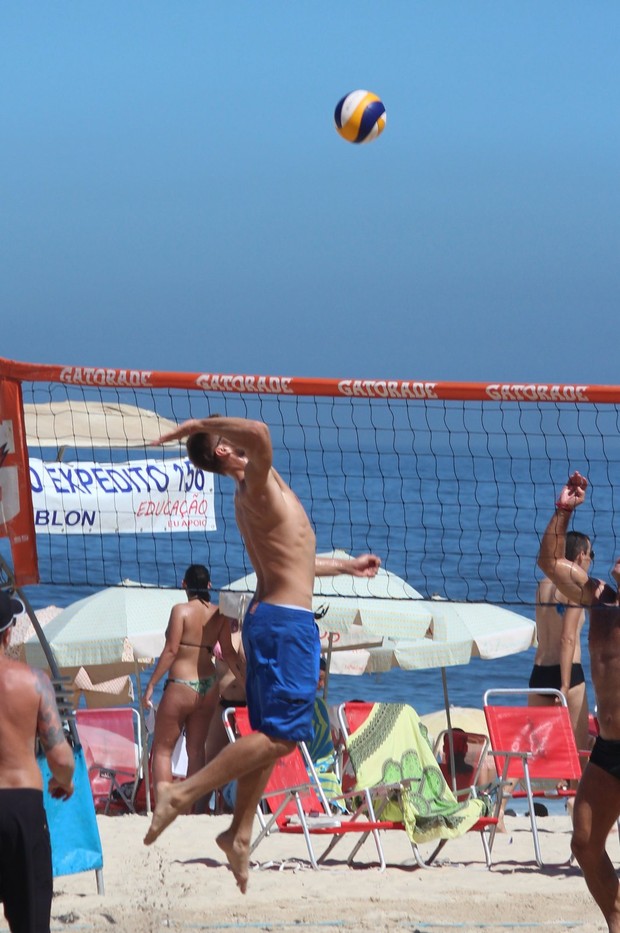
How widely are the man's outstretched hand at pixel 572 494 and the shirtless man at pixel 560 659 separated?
9.28 ft

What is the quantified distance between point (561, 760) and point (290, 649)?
3.45m

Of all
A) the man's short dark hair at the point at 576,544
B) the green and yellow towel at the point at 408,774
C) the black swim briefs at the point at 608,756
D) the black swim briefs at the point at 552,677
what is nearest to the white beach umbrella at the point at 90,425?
the green and yellow towel at the point at 408,774

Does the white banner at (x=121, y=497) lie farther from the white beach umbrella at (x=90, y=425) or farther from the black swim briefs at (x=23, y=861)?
the black swim briefs at (x=23, y=861)

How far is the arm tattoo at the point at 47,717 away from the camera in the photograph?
459cm

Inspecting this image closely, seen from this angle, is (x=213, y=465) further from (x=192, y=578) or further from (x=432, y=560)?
(x=432, y=560)

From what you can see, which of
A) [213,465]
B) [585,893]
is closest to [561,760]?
[585,893]

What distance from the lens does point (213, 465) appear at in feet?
17.4

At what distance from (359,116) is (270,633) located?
372cm

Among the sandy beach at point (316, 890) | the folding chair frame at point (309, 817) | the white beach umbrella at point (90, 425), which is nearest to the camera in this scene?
the sandy beach at point (316, 890)

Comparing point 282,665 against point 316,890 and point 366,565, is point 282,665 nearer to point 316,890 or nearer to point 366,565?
point 366,565

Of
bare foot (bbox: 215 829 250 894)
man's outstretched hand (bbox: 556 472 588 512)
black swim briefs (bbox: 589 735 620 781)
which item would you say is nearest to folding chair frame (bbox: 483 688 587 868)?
black swim briefs (bbox: 589 735 620 781)

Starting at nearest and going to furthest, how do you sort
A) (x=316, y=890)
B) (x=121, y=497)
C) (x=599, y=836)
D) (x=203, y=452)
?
(x=203, y=452) < (x=599, y=836) < (x=316, y=890) < (x=121, y=497)

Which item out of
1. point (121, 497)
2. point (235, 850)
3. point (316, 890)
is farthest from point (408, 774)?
point (121, 497)

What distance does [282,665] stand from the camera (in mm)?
5180
